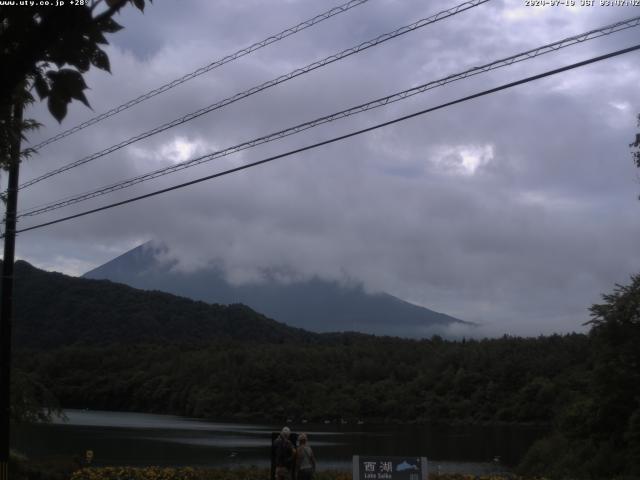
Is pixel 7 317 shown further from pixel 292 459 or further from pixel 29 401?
pixel 29 401

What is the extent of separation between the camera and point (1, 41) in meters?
4.14

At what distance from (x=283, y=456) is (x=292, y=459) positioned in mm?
196

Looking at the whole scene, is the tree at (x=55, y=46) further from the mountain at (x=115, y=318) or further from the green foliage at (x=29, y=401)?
the mountain at (x=115, y=318)

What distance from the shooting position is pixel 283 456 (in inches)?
626

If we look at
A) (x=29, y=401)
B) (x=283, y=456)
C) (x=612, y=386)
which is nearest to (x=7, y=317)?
(x=283, y=456)

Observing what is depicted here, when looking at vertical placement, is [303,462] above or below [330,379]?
below

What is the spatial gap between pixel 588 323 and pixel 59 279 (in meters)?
109

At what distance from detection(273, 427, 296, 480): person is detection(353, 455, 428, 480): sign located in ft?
6.13

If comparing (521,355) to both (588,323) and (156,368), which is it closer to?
(156,368)

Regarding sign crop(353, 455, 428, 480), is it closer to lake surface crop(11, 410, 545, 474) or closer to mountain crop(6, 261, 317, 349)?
lake surface crop(11, 410, 545, 474)

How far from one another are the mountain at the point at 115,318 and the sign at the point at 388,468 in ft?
320

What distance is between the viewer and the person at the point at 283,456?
15781mm

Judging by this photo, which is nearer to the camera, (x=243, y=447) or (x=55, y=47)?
(x=55, y=47)

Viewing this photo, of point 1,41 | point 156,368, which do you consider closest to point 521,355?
point 156,368
